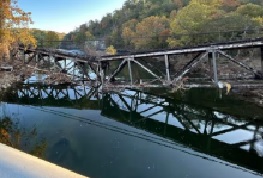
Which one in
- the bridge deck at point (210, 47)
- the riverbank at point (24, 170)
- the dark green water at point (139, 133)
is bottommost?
the dark green water at point (139, 133)

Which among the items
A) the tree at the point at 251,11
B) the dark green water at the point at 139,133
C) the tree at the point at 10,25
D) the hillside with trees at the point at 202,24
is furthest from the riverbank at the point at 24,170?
the tree at the point at 251,11

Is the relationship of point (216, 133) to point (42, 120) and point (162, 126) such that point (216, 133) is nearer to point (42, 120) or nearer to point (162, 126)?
point (162, 126)

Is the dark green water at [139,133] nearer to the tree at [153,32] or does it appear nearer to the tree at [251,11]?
the tree at [251,11]

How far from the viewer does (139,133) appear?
44.2 feet

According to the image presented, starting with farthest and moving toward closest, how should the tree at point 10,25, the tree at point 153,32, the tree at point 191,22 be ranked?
the tree at point 153,32 < the tree at point 191,22 < the tree at point 10,25

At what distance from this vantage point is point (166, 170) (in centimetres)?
965

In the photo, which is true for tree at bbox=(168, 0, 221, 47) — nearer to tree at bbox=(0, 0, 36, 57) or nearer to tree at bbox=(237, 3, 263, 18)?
tree at bbox=(237, 3, 263, 18)

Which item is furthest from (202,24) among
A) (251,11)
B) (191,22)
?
(251,11)

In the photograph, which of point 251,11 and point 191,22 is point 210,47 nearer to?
point 191,22

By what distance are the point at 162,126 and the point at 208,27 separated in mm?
32223

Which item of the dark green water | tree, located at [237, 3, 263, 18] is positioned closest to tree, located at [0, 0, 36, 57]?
the dark green water

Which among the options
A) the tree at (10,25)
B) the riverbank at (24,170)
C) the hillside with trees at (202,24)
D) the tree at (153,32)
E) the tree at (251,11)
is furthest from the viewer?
the tree at (153,32)

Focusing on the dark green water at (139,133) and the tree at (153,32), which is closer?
the dark green water at (139,133)

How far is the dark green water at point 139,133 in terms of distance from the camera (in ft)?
32.6
